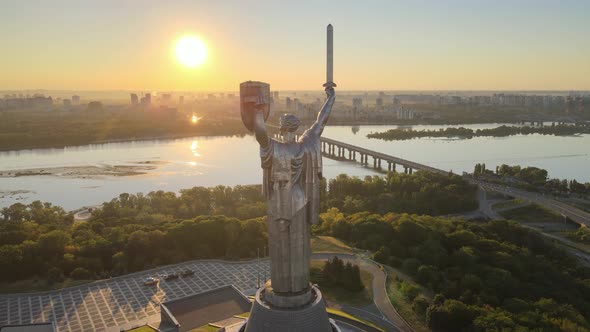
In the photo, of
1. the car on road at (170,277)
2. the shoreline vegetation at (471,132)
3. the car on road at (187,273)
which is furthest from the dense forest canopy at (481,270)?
the shoreline vegetation at (471,132)

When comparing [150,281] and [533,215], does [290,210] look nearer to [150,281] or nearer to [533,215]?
[150,281]

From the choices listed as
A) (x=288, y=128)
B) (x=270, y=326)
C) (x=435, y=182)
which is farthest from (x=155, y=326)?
(x=435, y=182)

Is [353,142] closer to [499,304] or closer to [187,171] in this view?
[187,171]

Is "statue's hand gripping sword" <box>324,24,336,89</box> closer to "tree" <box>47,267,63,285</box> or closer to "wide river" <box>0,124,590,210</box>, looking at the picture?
"tree" <box>47,267,63,285</box>

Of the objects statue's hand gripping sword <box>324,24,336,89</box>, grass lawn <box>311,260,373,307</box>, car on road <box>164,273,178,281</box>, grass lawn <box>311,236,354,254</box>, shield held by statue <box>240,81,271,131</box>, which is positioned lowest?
car on road <box>164,273,178,281</box>

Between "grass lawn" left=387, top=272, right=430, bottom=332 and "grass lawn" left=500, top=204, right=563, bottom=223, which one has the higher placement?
"grass lawn" left=387, top=272, right=430, bottom=332

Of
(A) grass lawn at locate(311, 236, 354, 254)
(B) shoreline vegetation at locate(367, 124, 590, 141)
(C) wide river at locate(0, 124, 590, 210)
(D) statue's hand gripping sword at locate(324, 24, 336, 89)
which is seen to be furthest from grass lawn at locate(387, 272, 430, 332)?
(B) shoreline vegetation at locate(367, 124, 590, 141)

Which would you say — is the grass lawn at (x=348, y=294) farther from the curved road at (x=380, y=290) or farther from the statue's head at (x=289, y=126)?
the statue's head at (x=289, y=126)
